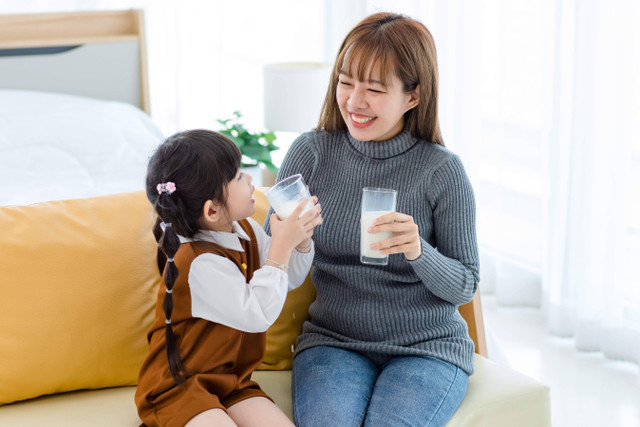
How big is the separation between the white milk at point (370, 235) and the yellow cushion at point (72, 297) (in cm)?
51

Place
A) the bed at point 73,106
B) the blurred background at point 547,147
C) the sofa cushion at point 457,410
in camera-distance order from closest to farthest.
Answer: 1. the sofa cushion at point 457,410
2. the blurred background at point 547,147
3. the bed at point 73,106

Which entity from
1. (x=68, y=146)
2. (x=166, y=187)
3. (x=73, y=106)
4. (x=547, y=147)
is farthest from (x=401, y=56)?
(x=73, y=106)

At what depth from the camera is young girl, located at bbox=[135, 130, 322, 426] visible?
1.39 metres

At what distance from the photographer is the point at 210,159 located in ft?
4.67

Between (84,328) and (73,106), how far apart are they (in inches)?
69.7

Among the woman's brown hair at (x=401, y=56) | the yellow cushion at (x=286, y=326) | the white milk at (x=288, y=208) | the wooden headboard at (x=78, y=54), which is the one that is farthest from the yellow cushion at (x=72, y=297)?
the wooden headboard at (x=78, y=54)

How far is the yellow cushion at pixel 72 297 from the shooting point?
5.08 ft

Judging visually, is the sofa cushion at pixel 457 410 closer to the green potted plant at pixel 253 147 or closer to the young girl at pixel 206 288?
the young girl at pixel 206 288

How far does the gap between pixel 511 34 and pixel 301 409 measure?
2.03 meters

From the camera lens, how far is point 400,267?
1.64m

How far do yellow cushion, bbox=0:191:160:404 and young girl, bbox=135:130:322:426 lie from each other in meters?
0.18

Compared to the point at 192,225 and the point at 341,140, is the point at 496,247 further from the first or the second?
the point at 192,225

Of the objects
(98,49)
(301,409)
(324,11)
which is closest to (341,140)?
(301,409)

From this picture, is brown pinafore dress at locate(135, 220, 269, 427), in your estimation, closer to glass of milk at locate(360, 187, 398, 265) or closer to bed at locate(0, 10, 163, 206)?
glass of milk at locate(360, 187, 398, 265)
